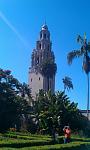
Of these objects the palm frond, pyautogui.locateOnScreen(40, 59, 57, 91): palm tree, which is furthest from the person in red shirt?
pyautogui.locateOnScreen(40, 59, 57, 91): palm tree

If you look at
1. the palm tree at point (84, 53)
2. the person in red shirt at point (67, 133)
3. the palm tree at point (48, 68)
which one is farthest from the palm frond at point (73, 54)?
the palm tree at point (48, 68)

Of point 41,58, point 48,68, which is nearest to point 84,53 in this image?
point 48,68

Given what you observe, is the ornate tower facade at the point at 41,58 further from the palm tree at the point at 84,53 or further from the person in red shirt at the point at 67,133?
the person in red shirt at the point at 67,133

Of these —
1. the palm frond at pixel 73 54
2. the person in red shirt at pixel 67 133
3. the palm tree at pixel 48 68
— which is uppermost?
the palm tree at pixel 48 68

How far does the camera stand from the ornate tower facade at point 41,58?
307 feet

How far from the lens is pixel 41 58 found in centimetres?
9444

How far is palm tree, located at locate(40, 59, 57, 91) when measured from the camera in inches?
3457

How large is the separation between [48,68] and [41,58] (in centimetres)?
742

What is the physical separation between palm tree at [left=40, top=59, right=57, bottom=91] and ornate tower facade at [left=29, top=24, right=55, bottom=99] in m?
2.77

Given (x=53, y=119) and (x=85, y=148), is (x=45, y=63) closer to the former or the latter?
(x=53, y=119)

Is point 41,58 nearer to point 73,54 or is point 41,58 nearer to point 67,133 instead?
point 73,54

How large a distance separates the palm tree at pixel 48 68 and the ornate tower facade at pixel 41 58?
9.09 feet

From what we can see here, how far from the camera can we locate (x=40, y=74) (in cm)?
9600

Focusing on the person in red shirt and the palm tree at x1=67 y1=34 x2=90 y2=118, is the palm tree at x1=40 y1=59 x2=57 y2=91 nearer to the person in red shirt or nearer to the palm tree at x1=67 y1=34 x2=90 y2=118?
the palm tree at x1=67 y1=34 x2=90 y2=118
